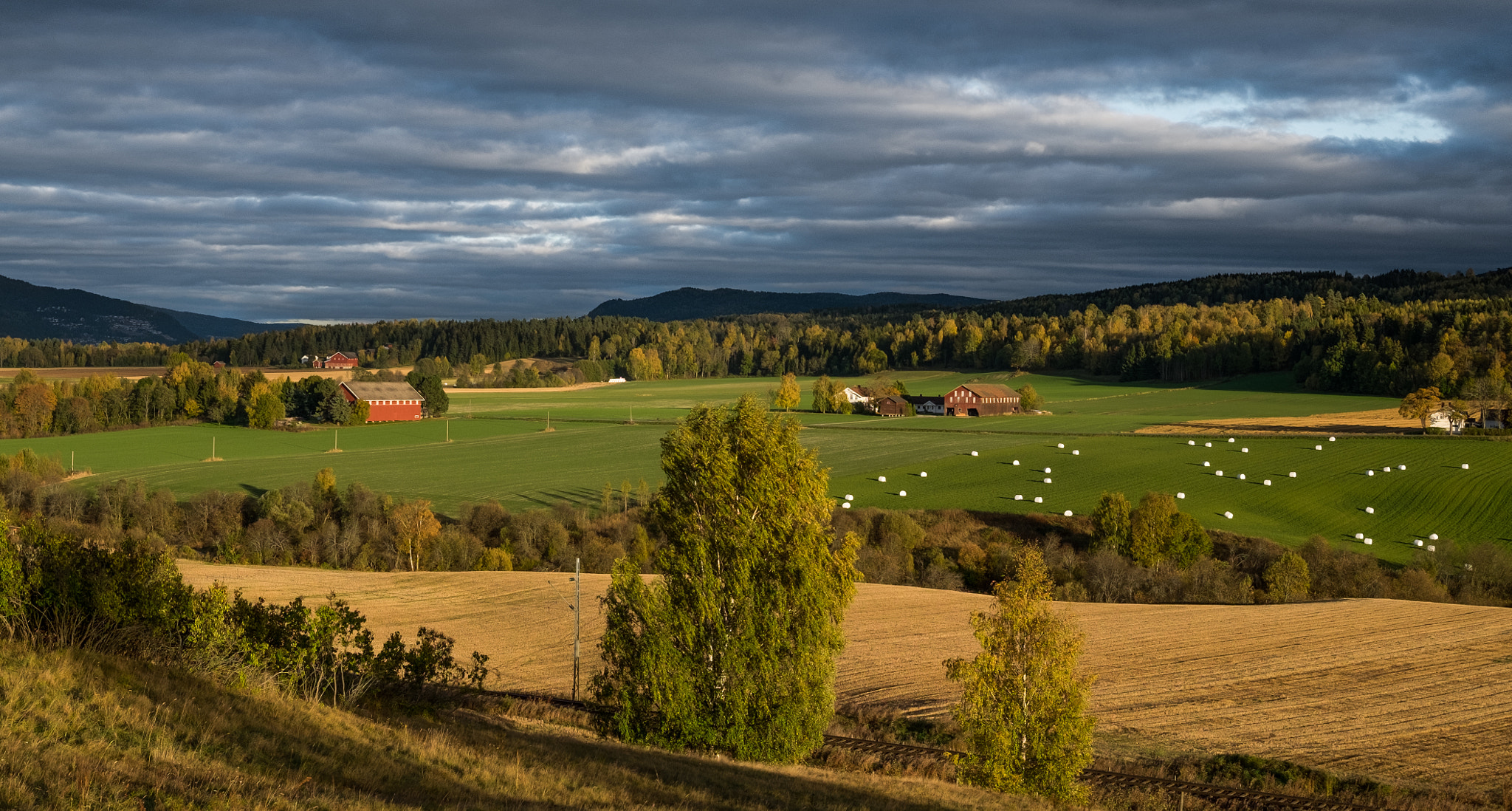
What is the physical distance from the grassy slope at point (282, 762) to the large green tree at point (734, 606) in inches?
105

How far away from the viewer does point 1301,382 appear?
12888cm

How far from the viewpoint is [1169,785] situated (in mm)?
19250

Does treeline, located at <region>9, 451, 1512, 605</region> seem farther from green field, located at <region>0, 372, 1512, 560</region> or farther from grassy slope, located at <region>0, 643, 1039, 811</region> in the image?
grassy slope, located at <region>0, 643, 1039, 811</region>

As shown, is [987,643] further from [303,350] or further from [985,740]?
[303,350]

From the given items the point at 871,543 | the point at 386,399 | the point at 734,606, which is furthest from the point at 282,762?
the point at 386,399

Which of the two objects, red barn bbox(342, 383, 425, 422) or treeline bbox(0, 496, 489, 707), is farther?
red barn bbox(342, 383, 425, 422)

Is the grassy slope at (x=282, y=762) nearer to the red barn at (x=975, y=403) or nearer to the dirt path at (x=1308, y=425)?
the dirt path at (x=1308, y=425)

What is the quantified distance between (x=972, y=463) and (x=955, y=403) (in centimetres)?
4545

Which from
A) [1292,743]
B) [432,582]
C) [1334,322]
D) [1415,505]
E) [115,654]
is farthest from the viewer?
[1334,322]

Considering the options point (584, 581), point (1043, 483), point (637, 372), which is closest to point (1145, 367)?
point (637, 372)

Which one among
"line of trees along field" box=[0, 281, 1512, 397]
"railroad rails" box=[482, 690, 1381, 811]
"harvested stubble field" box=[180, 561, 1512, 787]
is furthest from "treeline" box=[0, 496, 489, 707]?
"line of trees along field" box=[0, 281, 1512, 397]

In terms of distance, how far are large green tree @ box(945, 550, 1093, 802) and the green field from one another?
127 feet

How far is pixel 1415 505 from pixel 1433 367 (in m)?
63.8

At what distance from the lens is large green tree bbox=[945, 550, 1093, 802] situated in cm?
1809
